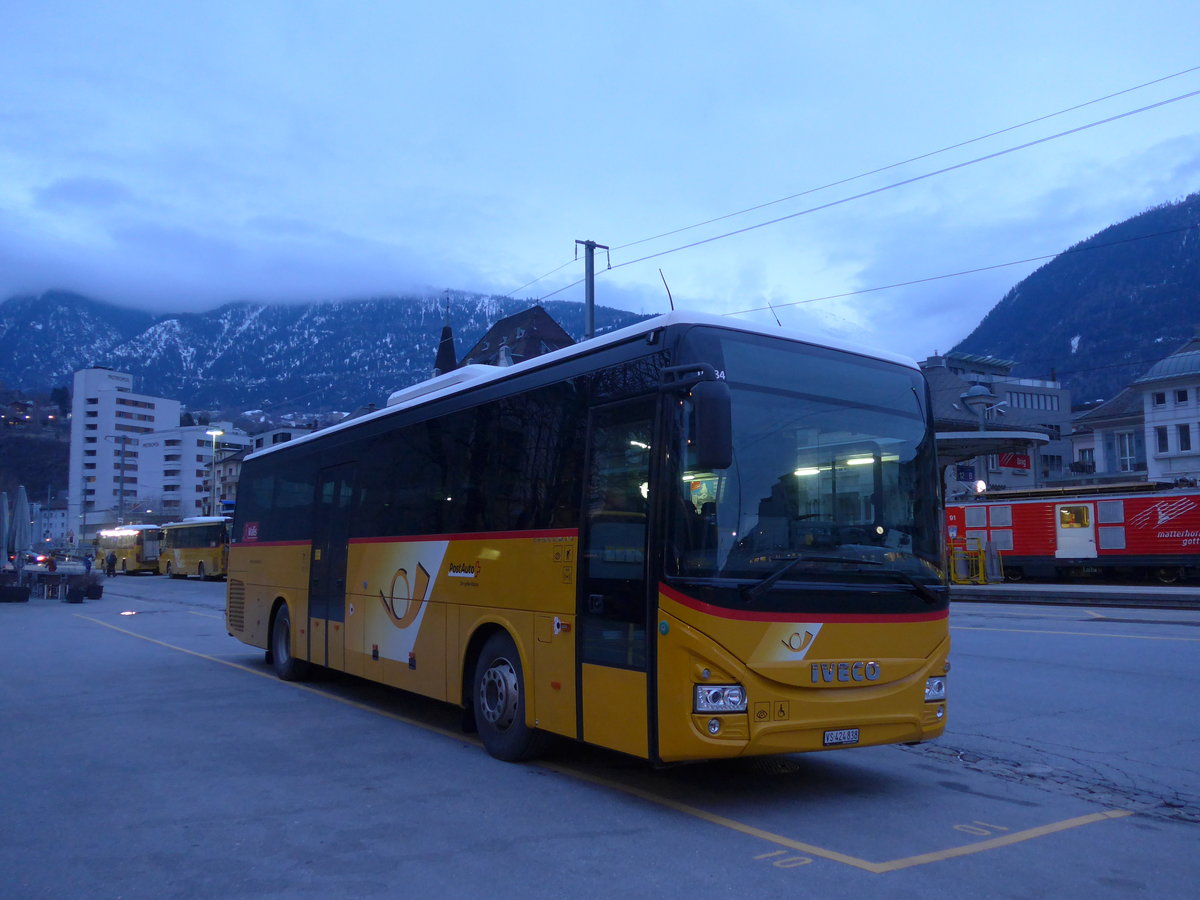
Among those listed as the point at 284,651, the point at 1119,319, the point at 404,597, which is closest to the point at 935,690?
the point at 404,597

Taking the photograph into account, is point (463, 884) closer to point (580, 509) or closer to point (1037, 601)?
point (580, 509)

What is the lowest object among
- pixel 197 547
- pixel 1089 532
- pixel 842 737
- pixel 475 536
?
pixel 842 737

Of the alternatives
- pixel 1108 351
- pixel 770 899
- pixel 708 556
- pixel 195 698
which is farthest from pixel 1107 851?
pixel 1108 351

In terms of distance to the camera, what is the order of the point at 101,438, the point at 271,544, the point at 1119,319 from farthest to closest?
the point at 1119,319 → the point at 101,438 → the point at 271,544

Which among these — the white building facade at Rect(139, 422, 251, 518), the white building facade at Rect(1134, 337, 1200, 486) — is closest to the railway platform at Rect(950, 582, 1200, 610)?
the white building facade at Rect(1134, 337, 1200, 486)

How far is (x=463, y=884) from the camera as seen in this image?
5.14 metres

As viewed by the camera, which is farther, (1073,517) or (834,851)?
(1073,517)

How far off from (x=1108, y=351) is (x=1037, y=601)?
494 ft

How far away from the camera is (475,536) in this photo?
873 centimetres

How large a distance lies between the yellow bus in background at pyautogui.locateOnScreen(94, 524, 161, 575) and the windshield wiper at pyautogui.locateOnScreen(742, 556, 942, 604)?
66824mm

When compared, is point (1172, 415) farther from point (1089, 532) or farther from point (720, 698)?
point (720, 698)

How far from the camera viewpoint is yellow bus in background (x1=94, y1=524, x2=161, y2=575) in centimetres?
6675

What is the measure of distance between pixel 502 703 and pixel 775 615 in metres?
2.75

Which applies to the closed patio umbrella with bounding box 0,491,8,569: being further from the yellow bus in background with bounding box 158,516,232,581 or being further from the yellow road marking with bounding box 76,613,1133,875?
the yellow road marking with bounding box 76,613,1133,875
